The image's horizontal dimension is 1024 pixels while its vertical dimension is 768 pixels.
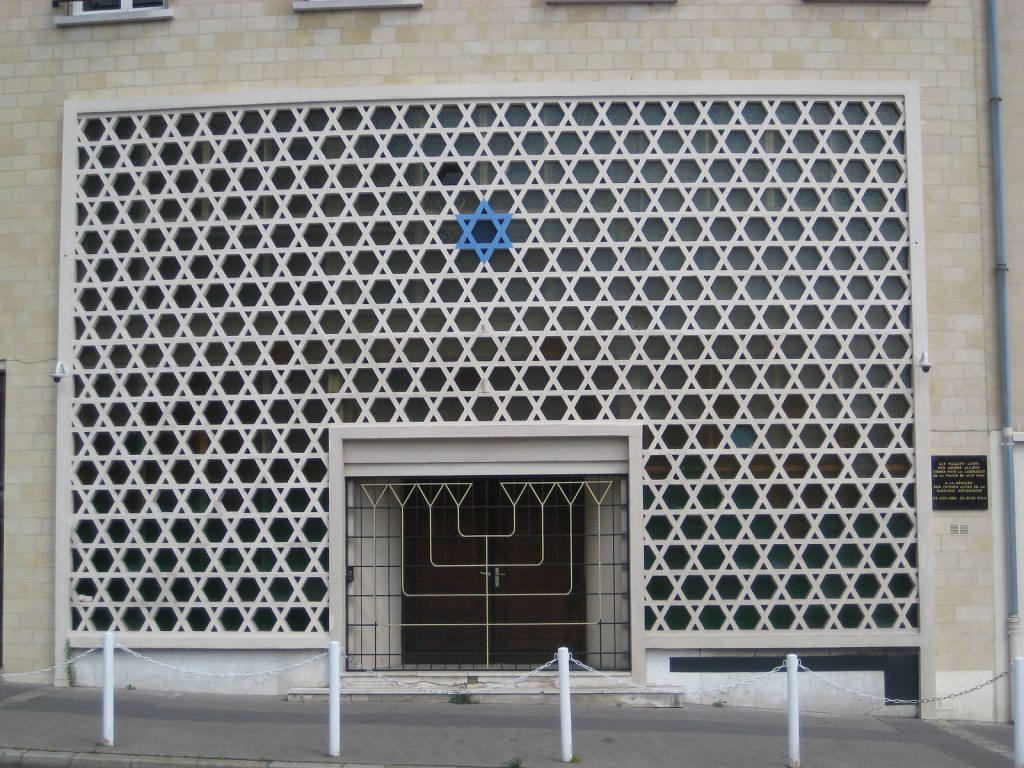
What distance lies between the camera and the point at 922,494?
10484mm

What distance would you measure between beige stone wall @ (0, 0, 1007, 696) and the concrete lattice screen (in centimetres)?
39

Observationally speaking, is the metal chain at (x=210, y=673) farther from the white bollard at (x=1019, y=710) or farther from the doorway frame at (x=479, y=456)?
the white bollard at (x=1019, y=710)

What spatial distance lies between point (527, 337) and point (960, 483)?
4850 mm

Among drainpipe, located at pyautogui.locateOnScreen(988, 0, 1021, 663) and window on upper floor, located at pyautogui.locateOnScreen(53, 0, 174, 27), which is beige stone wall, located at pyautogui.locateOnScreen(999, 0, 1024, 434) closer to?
drainpipe, located at pyautogui.locateOnScreen(988, 0, 1021, 663)

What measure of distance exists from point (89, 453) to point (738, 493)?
7.00 meters

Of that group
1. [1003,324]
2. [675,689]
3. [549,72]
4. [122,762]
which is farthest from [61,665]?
[1003,324]

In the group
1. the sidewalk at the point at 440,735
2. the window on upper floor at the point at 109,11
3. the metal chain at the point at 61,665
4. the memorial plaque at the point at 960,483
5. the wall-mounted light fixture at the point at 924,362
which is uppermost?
the window on upper floor at the point at 109,11

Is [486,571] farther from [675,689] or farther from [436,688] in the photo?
[675,689]

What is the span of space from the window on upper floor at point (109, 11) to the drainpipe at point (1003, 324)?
29.5ft

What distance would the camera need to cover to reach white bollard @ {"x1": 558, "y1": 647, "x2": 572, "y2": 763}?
318 inches

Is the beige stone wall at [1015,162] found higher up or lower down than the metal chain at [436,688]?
higher up

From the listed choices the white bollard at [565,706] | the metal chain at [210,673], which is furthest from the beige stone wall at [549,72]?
the white bollard at [565,706]

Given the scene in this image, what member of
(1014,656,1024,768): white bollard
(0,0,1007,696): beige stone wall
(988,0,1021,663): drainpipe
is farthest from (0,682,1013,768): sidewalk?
(0,0,1007,696): beige stone wall

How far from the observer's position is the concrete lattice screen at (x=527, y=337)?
10.5m
